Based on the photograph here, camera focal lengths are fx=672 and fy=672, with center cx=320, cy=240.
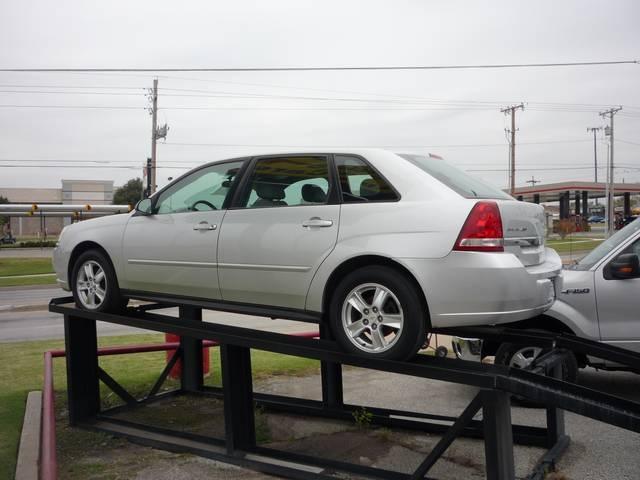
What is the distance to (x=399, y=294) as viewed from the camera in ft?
14.0

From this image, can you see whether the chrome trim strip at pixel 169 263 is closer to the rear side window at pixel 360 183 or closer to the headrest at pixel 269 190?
the headrest at pixel 269 190

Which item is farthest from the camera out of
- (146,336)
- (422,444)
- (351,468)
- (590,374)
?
(146,336)

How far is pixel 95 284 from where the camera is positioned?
6.43m

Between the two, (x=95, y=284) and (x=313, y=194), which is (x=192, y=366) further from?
(x=313, y=194)

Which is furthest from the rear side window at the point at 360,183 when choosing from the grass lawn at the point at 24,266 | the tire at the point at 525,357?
the grass lawn at the point at 24,266

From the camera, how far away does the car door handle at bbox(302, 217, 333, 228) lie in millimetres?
4762

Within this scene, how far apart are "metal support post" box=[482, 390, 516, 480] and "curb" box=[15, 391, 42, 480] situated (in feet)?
11.2

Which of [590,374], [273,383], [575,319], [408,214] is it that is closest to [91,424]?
[273,383]

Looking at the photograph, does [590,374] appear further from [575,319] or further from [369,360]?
[369,360]

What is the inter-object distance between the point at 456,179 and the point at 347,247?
959mm

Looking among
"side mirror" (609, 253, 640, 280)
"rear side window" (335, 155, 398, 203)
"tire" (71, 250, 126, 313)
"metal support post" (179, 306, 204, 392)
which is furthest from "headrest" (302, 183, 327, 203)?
"metal support post" (179, 306, 204, 392)

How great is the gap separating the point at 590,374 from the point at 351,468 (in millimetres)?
4294

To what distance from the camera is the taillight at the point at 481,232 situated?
4223 millimetres

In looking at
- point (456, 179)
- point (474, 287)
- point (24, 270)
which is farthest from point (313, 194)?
point (24, 270)
